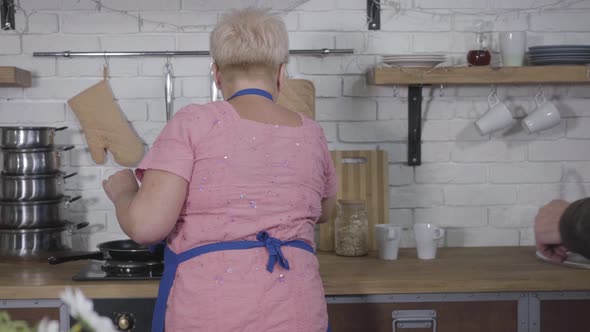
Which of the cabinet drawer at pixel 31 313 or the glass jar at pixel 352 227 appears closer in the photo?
the cabinet drawer at pixel 31 313

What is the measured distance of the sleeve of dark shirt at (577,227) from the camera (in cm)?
147

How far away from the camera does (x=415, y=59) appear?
3020mm

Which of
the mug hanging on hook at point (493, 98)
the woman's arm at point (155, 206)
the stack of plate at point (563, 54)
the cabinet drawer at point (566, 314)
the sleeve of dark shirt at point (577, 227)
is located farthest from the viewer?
the mug hanging on hook at point (493, 98)

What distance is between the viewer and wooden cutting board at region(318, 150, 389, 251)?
10.4 feet

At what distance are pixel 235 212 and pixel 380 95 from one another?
4.55ft

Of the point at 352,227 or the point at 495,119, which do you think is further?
the point at 495,119

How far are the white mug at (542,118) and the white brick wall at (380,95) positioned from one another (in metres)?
0.15

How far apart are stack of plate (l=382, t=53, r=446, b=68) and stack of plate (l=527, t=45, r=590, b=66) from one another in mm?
Answer: 369

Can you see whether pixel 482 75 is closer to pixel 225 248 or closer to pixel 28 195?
pixel 225 248

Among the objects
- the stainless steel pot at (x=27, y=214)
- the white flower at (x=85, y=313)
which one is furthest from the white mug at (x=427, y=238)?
the white flower at (x=85, y=313)

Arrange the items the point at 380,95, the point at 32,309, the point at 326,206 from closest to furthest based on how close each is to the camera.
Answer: the point at 326,206, the point at 32,309, the point at 380,95

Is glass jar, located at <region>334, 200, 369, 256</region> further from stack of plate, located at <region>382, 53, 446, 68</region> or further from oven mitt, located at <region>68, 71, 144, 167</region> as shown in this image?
oven mitt, located at <region>68, 71, 144, 167</region>

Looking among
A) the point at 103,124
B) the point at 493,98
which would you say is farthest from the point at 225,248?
the point at 493,98

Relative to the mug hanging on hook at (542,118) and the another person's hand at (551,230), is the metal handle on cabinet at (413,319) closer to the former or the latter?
the mug hanging on hook at (542,118)
